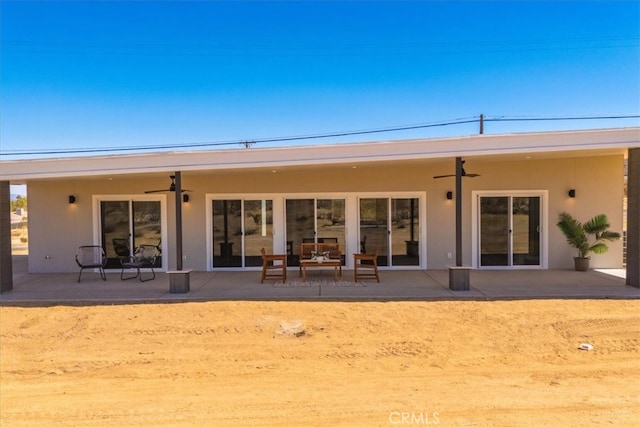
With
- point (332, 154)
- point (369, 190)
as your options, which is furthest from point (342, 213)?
point (332, 154)

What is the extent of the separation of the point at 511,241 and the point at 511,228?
329mm

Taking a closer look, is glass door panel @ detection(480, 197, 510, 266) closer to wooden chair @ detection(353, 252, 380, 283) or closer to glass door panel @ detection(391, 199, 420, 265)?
glass door panel @ detection(391, 199, 420, 265)

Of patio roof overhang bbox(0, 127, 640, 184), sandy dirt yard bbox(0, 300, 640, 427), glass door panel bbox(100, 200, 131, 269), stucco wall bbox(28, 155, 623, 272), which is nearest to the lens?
sandy dirt yard bbox(0, 300, 640, 427)

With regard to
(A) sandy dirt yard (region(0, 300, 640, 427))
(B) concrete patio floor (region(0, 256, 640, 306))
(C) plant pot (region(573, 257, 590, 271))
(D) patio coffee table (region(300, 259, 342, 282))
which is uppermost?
(D) patio coffee table (region(300, 259, 342, 282))

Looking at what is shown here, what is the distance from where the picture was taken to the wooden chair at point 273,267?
310 inches

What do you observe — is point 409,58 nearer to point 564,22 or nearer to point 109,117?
point 564,22

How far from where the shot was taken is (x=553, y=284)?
24.1ft

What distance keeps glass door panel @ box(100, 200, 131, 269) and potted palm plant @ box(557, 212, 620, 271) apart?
1081 cm

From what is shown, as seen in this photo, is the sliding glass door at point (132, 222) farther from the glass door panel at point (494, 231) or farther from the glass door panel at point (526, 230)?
the glass door panel at point (526, 230)

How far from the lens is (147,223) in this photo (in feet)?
31.2

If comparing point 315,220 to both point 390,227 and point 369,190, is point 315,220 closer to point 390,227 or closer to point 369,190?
point 369,190


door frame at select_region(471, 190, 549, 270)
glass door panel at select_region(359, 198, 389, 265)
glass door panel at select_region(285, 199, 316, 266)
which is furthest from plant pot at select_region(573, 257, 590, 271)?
glass door panel at select_region(285, 199, 316, 266)

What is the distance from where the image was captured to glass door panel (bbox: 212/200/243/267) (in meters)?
9.42

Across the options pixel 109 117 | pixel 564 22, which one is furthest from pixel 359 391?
pixel 109 117
